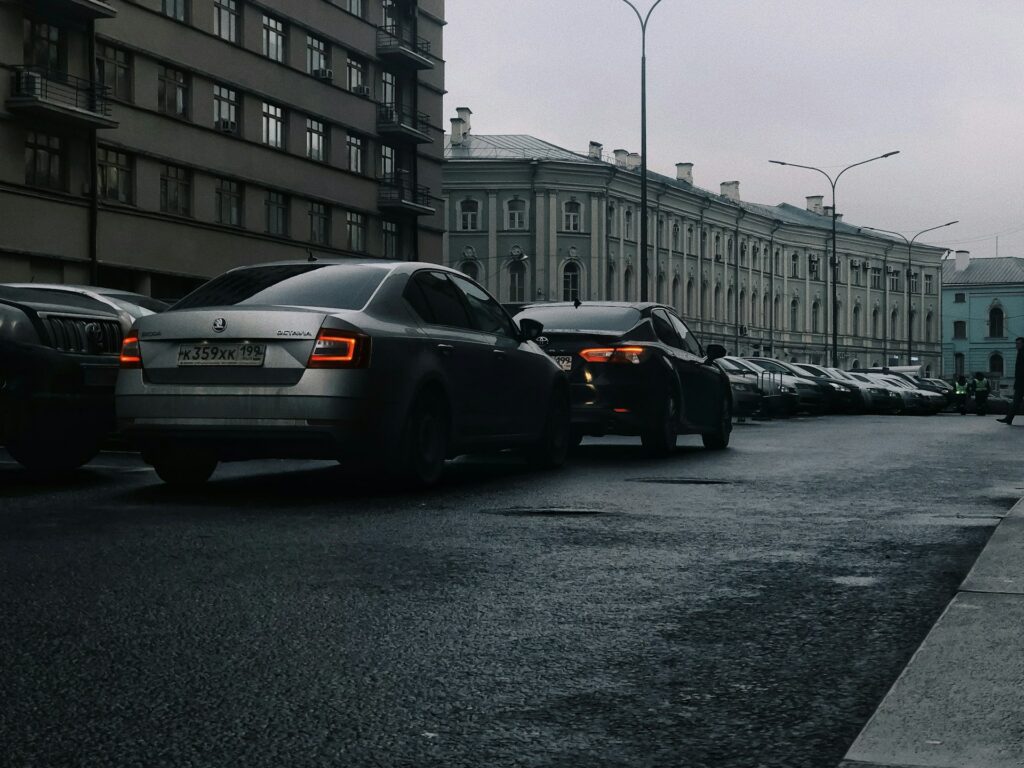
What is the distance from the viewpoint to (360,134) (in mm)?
49438

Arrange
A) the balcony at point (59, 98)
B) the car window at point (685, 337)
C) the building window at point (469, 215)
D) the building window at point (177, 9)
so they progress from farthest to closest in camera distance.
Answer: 1. the building window at point (469, 215)
2. the building window at point (177, 9)
3. the balcony at point (59, 98)
4. the car window at point (685, 337)

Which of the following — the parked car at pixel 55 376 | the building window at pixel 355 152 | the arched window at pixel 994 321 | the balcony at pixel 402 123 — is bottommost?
the parked car at pixel 55 376

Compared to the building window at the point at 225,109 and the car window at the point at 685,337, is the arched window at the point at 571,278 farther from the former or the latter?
the car window at the point at 685,337

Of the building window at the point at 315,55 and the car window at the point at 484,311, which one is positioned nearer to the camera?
the car window at the point at 484,311

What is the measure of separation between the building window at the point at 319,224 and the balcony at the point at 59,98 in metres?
10.9

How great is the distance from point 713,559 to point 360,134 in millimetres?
44543

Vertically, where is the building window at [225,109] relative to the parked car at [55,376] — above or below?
above

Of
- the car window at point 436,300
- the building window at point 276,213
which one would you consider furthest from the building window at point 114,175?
the car window at point 436,300

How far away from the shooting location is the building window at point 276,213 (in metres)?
43.8

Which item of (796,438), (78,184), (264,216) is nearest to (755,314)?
(264,216)

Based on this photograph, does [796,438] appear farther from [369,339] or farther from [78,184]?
[78,184]

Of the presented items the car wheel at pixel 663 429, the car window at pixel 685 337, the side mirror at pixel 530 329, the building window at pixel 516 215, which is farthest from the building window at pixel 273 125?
the side mirror at pixel 530 329

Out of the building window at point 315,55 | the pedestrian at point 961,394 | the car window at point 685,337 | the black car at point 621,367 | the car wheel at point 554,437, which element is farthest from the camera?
the pedestrian at point 961,394

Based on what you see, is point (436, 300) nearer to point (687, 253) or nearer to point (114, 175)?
point (114, 175)
